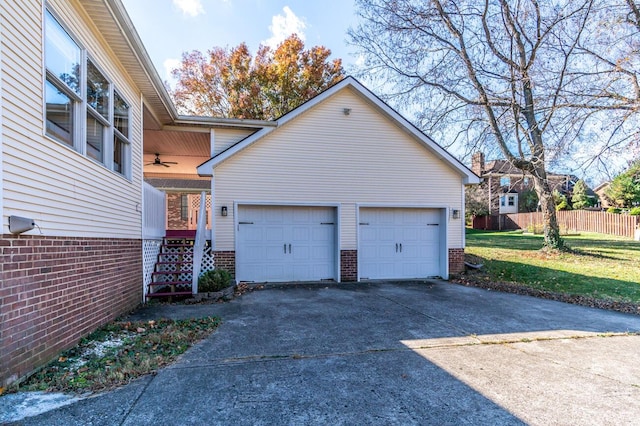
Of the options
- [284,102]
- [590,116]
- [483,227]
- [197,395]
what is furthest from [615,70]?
[483,227]

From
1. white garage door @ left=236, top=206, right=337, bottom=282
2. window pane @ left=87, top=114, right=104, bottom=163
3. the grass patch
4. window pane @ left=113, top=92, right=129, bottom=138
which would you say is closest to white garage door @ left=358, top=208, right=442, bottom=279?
white garage door @ left=236, top=206, right=337, bottom=282

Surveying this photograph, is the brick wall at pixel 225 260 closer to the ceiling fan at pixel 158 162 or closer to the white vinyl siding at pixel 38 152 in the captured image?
the white vinyl siding at pixel 38 152

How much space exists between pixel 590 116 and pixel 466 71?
4.46m

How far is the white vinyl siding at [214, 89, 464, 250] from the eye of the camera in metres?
8.95

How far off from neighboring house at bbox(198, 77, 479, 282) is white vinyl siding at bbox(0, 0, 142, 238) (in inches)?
148

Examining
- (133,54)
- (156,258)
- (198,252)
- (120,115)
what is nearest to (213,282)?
(198,252)

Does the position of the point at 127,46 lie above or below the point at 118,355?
above

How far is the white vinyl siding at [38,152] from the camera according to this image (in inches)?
125

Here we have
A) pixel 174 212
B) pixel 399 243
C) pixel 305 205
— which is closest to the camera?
pixel 305 205

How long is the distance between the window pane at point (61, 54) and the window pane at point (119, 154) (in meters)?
1.63

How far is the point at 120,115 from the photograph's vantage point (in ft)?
20.4

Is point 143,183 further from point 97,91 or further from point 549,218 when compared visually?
point 549,218

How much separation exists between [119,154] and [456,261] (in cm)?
919

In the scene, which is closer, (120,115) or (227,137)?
(120,115)
